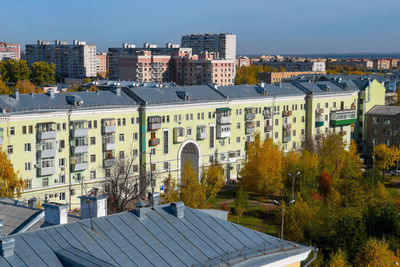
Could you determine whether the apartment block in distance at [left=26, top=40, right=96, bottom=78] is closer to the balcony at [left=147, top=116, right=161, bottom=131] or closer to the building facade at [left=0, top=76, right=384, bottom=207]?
the building facade at [left=0, top=76, right=384, bottom=207]

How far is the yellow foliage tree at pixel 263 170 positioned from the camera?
192 ft

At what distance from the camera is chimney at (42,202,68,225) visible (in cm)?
2234

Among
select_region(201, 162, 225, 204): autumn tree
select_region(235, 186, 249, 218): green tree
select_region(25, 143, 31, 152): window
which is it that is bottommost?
select_region(235, 186, 249, 218): green tree

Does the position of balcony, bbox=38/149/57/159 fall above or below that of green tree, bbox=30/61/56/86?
below

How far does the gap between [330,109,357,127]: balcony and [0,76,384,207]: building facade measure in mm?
2168

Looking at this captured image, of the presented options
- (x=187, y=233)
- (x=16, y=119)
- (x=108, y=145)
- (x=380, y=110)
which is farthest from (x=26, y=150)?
(x=380, y=110)

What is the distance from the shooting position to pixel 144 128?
58.4 metres

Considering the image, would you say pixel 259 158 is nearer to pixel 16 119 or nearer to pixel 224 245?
pixel 16 119

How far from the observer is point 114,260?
1866 cm

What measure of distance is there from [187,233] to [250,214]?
33.7 meters

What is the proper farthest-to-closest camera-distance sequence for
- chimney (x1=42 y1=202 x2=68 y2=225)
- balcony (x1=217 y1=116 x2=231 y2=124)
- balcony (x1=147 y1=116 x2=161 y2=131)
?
balcony (x1=217 y1=116 x2=231 y2=124)
balcony (x1=147 y1=116 x2=161 y2=131)
chimney (x1=42 y1=202 x2=68 y2=225)

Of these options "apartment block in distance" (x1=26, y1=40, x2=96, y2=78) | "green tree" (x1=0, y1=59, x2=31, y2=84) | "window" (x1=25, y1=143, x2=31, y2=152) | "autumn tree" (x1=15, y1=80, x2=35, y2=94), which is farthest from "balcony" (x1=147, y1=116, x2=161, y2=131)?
"apartment block in distance" (x1=26, y1=40, x2=96, y2=78)

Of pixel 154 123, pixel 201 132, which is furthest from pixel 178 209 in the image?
pixel 201 132

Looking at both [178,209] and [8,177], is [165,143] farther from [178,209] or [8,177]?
[178,209]
